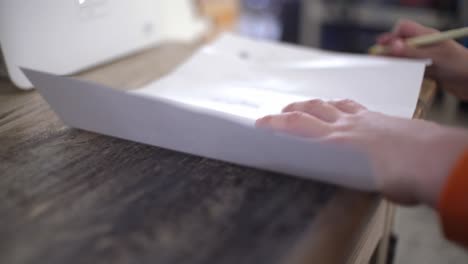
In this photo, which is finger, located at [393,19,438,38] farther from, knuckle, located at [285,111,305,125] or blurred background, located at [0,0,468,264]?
blurred background, located at [0,0,468,264]

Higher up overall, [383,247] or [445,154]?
[445,154]

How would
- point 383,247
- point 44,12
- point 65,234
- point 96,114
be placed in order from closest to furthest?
point 65,234 → point 96,114 → point 44,12 → point 383,247

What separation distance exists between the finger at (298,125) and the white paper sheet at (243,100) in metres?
0.02

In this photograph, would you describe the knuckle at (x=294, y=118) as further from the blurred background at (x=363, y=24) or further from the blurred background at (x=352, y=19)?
the blurred background at (x=352, y=19)

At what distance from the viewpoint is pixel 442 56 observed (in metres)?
0.51

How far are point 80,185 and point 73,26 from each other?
28 cm

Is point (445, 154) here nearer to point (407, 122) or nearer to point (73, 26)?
point (407, 122)

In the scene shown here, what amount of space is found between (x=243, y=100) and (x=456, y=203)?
26 centimetres

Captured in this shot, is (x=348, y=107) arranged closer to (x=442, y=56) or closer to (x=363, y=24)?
(x=442, y=56)

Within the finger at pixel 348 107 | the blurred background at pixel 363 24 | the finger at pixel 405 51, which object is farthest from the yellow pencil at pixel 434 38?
the blurred background at pixel 363 24

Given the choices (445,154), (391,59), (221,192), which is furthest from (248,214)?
(391,59)

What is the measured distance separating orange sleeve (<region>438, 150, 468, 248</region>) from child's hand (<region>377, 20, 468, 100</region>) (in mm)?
272

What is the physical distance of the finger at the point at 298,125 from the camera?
0.32m

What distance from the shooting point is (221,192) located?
11.7 inches
